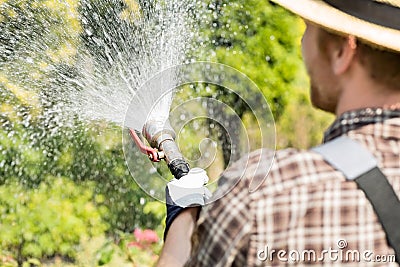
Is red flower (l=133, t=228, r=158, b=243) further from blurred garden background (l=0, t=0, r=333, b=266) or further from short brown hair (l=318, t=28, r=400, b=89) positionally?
short brown hair (l=318, t=28, r=400, b=89)

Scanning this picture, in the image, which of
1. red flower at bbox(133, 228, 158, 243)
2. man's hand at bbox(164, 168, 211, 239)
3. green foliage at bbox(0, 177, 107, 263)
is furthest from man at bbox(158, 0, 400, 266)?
green foliage at bbox(0, 177, 107, 263)

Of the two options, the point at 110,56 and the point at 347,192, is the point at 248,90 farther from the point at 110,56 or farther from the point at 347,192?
the point at 110,56

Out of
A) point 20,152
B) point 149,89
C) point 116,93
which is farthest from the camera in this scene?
point 20,152

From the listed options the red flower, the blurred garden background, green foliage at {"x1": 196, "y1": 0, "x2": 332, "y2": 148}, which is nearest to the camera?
the red flower

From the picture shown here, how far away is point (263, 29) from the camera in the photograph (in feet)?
13.7

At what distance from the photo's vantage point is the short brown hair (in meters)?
1.23

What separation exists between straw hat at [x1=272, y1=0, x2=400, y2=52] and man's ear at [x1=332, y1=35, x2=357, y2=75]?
0.05 feet

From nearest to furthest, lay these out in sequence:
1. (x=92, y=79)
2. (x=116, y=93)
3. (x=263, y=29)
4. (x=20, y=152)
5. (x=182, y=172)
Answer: (x=182, y=172)
(x=116, y=93)
(x=92, y=79)
(x=20, y=152)
(x=263, y=29)

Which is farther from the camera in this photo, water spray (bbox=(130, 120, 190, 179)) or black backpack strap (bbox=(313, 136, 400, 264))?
water spray (bbox=(130, 120, 190, 179))

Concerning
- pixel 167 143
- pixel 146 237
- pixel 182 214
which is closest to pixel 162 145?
pixel 167 143

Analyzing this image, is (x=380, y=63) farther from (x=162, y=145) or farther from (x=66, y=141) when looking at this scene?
(x=66, y=141)

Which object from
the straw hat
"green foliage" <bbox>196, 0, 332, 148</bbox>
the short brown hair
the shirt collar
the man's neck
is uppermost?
"green foliage" <bbox>196, 0, 332, 148</bbox>

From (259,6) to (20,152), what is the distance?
1416mm

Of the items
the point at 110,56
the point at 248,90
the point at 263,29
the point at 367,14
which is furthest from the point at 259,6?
the point at 367,14
